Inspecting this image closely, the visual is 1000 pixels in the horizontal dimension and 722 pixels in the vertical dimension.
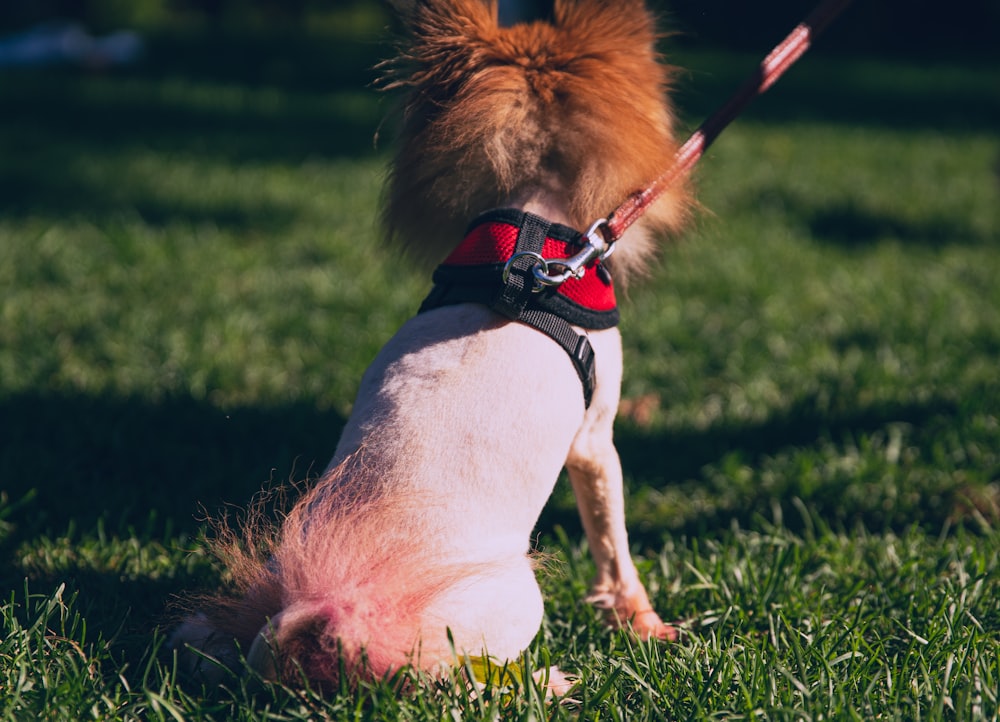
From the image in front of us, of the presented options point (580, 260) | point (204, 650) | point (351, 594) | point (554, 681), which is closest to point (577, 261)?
point (580, 260)

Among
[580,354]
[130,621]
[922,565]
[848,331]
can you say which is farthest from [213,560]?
[848,331]

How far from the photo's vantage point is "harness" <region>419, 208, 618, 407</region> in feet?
6.57

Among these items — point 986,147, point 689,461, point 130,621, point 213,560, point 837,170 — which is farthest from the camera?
point 986,147

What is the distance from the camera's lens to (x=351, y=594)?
5.78 feet

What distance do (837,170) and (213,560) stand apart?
23.5 feet

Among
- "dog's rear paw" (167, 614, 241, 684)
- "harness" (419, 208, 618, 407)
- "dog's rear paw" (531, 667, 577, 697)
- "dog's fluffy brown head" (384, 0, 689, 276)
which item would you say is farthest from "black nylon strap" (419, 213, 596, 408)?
"dog's rear paw" (167, 614, 241, 684)

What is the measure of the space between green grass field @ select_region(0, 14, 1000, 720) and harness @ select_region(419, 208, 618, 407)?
487mm

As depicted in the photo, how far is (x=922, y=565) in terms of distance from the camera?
2727mm

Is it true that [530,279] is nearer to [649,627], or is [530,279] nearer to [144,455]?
[649,627]

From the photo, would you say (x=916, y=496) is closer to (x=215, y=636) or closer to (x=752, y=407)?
(x=752, y=407)

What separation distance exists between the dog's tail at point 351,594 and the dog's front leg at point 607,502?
0.54 metres

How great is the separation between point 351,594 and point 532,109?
3.76 feet

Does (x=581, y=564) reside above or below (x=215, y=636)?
below

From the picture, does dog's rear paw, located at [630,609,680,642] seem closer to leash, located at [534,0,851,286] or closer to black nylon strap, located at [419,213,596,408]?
black nylon strap, located at [419,213,596,408]
